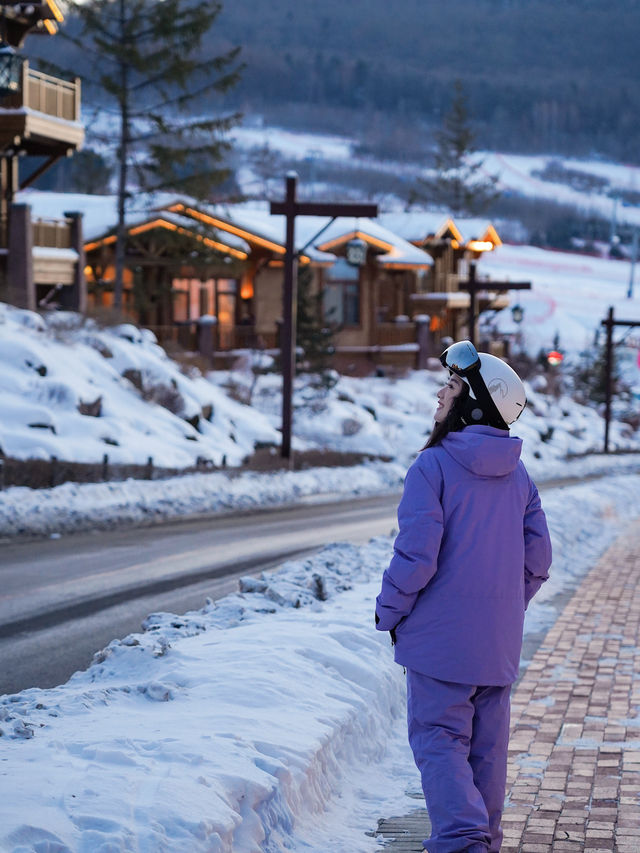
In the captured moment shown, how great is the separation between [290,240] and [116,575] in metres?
14.8

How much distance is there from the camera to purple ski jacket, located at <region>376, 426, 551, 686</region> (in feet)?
15.0

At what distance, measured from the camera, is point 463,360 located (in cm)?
479

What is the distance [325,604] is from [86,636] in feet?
6.46

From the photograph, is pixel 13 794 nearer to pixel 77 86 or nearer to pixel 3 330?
pixel 3 330

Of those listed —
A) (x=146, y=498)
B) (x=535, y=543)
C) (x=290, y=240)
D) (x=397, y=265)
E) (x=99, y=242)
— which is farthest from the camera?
(x=397, y=265)

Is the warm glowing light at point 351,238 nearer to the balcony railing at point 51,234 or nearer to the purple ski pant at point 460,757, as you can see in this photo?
the balcony railing at point 51,234

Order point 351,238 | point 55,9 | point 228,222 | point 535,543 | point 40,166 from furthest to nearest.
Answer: point 351,238
point 228,222
point 55,9
point 40,166
point 535,543

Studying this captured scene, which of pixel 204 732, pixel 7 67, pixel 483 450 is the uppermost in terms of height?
pixel 7 67

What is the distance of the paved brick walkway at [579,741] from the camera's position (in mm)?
5547

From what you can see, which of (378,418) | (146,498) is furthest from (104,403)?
(378,418)

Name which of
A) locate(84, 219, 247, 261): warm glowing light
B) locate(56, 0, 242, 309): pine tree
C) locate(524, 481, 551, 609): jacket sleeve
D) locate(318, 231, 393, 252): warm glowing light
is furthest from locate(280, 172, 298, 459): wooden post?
locate(318, 231, 393, 252): warm glowing light

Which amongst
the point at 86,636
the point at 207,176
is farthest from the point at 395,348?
the point at 86,636

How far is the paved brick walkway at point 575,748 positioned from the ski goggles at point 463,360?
206 centimetres

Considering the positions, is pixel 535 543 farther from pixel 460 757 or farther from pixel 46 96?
pixel 46 96
